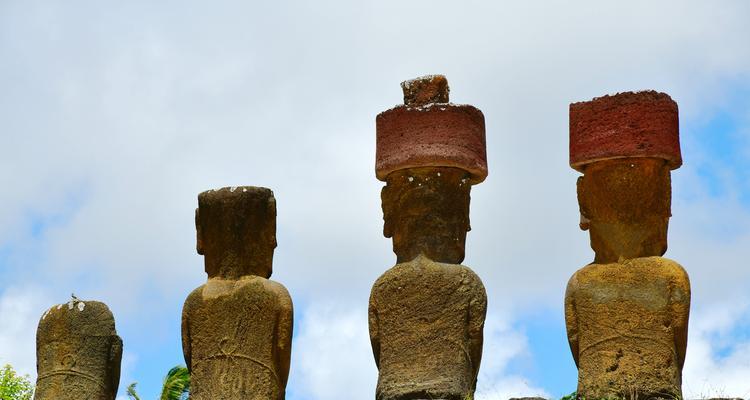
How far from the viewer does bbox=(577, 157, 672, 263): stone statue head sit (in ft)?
46.6

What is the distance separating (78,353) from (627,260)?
5146 millimetres

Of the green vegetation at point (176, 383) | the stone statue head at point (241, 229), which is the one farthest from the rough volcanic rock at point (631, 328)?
the green vegetation at point (176, 383)

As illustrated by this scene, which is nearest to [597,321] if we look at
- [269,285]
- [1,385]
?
[269,285]

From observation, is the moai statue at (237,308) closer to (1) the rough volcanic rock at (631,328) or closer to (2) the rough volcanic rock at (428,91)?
(2) the rough volcanic rock at (428,91)

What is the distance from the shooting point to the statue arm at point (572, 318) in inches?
558

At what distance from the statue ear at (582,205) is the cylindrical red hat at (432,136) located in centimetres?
85

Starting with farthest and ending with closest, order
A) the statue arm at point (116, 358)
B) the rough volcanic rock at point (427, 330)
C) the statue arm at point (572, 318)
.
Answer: the statue arm at point (116, 358) < the statue arm at point (572, 318) < the rough volcanic rock at point (427, 330)

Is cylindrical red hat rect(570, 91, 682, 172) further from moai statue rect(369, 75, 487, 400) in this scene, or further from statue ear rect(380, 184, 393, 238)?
statue ear rect(380, 184, 393, 238)

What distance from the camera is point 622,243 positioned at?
14.2 metres

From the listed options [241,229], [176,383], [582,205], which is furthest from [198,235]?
[176,383]

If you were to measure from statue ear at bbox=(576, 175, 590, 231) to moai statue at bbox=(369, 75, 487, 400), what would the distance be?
33.4 inches

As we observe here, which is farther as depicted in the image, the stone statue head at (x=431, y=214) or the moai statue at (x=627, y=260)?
the stone statue head at (x=431, y=214)

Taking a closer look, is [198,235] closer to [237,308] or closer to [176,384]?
[237,308]

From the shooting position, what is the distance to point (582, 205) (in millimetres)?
14500
